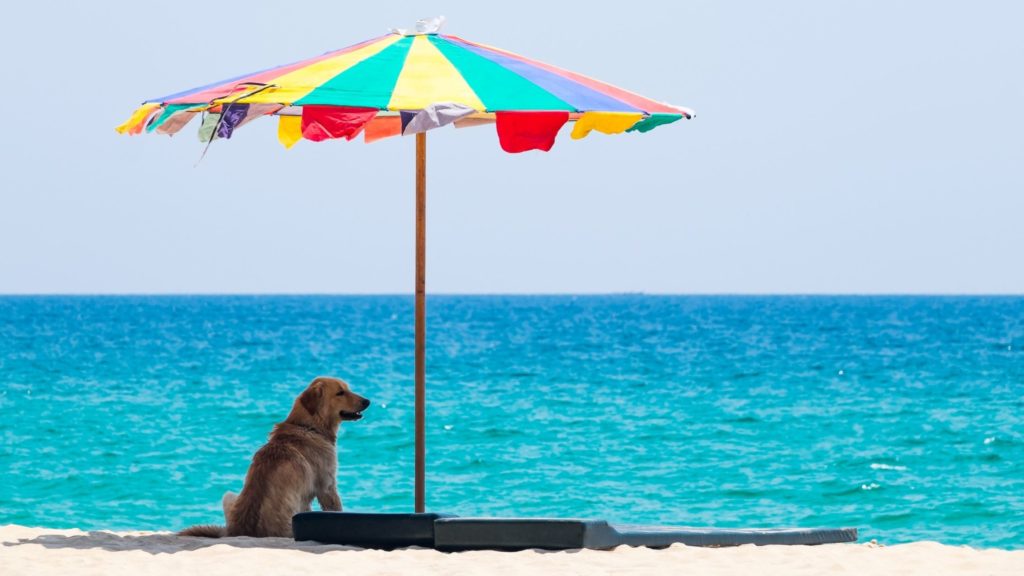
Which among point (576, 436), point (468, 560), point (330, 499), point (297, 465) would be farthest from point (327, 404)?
point (576, 436)

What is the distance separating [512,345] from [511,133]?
38505 millimetres

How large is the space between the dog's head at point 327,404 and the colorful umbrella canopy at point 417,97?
1.29 m

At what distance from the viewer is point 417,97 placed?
20.4ft

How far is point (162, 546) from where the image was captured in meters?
6.83

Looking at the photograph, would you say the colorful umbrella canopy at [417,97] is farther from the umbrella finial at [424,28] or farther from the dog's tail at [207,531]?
the dog's tail at [207,531]

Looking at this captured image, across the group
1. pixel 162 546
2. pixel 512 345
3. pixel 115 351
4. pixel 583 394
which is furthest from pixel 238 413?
pixel 512 345

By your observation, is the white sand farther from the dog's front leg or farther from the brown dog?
the dog's front leg

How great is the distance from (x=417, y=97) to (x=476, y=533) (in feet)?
6.75

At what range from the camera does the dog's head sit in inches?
268

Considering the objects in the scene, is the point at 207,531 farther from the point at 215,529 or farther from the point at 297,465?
the point at 297,465

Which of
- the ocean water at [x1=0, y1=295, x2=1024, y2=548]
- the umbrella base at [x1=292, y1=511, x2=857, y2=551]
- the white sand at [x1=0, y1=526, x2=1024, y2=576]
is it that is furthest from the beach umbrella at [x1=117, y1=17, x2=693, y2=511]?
the ocean water at [x1=0, y1=295, x2=1024, y2=548]

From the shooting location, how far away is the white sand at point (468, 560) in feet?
20.0

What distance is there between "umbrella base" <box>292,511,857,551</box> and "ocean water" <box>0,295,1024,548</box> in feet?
19.5

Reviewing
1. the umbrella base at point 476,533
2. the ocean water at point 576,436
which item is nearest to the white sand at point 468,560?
the umbrella base at point 476,533
